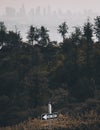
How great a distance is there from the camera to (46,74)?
309 feet

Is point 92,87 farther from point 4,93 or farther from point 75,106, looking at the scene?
point 4,93

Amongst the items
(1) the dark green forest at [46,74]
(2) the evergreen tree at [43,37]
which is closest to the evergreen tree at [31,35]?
(1) the dark green forest at [46,74]

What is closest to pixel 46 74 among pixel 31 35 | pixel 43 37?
pixel 43 37

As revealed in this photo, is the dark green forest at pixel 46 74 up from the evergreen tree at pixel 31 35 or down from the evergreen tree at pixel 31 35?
down

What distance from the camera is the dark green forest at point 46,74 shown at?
79.1 meters

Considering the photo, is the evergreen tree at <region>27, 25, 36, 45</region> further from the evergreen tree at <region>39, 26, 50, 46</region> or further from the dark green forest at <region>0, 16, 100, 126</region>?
the evergreen tree at <region>39, 26, 50, 46</region>

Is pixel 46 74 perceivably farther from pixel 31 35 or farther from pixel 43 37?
pixel 31 35

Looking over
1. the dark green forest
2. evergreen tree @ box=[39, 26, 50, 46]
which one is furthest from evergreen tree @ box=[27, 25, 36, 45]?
evergreen tree @ box=[39, 26, 50, 46]

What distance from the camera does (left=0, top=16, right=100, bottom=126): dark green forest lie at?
79075 millimetres

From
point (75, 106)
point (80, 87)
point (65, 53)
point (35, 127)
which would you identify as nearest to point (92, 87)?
point (80, 87)

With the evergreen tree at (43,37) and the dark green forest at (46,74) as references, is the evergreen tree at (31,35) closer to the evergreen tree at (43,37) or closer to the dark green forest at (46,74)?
the dark green forest at (46,74)

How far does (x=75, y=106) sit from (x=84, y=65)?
20.5 metres

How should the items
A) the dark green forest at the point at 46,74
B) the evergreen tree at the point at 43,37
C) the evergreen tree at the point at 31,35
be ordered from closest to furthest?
the dark green forest at the point at 46,74
the evergreen tree at the point at 43,37
the evergreen tree at the point at 31,35

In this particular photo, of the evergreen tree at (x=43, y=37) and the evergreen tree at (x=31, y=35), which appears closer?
the evergreen tree at (x=43, y=37)
